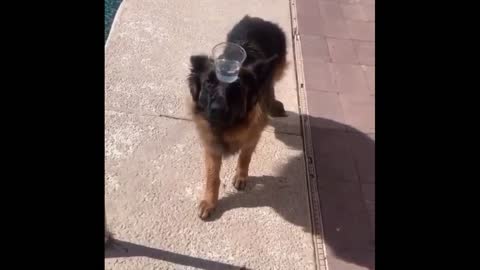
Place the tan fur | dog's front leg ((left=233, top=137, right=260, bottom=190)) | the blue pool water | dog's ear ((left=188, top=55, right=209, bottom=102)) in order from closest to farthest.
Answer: dog's ear ((left=188, top=55, right=209, bottom=102)), the tan fur, dog's front leg ((left=233, top=137, right=260, bottom=190)), the blue pool water

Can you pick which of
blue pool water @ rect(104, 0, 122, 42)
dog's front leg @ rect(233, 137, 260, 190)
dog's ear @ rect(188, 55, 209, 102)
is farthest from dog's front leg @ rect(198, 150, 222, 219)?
blue pool water @ rect(104, 0, 122, 42)

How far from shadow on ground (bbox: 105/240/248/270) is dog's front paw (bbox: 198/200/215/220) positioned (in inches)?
14.3

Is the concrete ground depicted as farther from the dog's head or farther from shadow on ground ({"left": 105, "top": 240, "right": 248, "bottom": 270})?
the dog's head

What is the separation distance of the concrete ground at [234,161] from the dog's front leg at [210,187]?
2.9 inches

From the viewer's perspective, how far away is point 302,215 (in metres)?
3.37

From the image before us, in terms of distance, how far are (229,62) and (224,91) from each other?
0.32 meters

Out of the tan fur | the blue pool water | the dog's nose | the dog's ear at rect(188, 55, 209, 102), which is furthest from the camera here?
the blue pool water

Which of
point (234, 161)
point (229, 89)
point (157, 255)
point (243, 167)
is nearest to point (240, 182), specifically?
point (243, 167)

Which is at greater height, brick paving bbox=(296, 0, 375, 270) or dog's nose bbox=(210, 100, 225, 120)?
dog's nose bbox=(210, 100, 225, 120)

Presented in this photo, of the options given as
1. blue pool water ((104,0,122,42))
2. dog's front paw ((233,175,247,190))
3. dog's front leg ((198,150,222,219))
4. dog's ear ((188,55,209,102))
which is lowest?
dog's front paw ((233,175,247,190))

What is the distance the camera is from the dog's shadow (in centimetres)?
319
